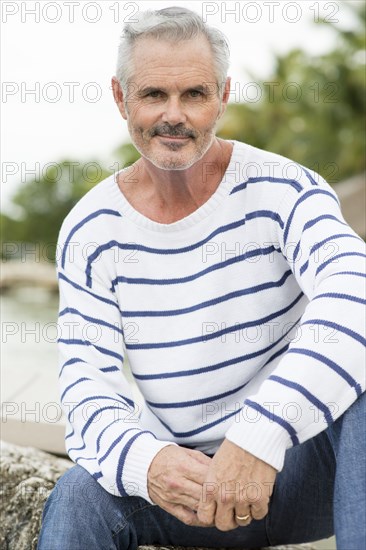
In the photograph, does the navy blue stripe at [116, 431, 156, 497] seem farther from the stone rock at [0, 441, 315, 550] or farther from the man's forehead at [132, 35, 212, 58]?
the man's forehead at [132, 35, 212, 58]

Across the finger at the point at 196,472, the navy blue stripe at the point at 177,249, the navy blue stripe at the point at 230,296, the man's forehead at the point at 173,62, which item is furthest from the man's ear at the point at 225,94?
the finger at the point at 196,472

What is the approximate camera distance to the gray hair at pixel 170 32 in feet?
5.11

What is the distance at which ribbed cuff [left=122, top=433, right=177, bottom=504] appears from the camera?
144 cm

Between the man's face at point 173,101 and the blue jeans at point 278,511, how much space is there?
2.02 feet

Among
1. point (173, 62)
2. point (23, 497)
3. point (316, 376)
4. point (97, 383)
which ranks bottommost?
point (23, 497)

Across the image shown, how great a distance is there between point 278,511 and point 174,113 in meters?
0.82

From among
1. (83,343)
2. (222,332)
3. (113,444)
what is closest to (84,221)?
(83,343)

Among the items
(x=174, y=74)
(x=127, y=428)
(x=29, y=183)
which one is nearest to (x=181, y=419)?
(x=127, y=428)

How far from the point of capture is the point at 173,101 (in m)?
1.57

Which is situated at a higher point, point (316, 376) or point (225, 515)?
point (316, 376)

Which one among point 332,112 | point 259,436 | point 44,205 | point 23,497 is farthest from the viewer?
point 44,205

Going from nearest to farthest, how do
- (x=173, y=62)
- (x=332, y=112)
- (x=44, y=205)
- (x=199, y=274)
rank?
(x=173, y=62), (x=199, y=274), (x=332, y=112), (x=44, y=205)

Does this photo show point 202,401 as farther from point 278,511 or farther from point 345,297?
point 345,297

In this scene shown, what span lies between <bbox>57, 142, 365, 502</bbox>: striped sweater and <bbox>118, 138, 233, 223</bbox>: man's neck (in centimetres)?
3
